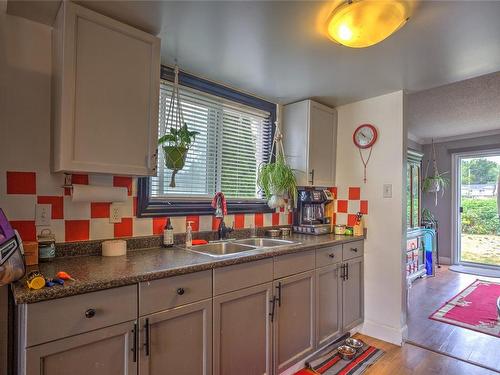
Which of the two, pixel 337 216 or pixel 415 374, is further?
pixel 337 216

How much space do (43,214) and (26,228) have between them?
3.7 inches

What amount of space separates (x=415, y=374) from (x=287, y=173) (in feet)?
5.47

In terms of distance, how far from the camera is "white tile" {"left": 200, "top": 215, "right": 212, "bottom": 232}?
2174 millimetres

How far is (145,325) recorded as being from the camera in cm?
124

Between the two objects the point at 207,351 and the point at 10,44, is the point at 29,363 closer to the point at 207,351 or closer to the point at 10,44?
the point at 207,351

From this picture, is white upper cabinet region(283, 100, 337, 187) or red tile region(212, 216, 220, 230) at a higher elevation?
white upper cabinet region(283, 100, 337, 187)

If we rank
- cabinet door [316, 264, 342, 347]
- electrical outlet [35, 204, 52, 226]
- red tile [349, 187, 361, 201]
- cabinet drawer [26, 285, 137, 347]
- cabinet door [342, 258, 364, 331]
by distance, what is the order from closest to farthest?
cabinet drawer [26, 285, 137, 347] → electrical outlet [35, 204, 52, 226] → cabinet door [316, 264, 342, 347] → cabinet door [342, 258, 364, 331] → red tile [349, 187, 361, 201]

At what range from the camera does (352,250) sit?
250 centimetres

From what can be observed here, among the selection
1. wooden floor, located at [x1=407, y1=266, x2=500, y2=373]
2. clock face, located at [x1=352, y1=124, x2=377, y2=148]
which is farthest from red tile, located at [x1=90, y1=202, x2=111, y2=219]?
wooden floor, located at [x1=407, y1=266, x2=500, y2=373]

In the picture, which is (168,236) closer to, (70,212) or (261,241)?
(70,212)

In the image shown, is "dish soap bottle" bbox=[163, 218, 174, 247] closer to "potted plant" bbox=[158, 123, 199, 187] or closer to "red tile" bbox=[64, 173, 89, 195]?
"potted plant" bbox=[158, 123, 199, 187]

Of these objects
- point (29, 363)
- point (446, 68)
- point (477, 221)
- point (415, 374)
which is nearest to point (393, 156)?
point (446, 68)

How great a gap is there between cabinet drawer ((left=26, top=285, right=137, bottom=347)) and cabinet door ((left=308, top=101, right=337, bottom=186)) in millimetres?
1846

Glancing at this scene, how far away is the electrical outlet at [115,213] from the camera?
1729mm
